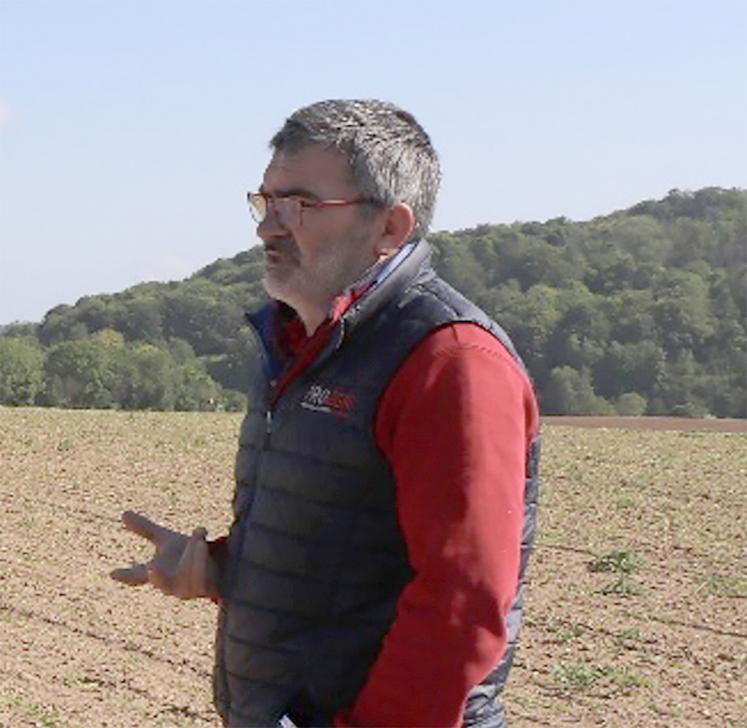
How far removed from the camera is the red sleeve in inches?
98.9

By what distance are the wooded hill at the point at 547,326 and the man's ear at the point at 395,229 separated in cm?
4056

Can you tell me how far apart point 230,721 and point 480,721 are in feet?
1.41

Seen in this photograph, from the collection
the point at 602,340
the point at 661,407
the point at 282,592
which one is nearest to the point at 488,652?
the point at 282,592

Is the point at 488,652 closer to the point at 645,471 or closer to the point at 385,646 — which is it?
the point at 385,646

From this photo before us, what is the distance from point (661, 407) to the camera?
2339 inches

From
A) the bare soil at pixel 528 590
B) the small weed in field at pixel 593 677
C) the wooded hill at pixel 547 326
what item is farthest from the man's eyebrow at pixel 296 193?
the wooded hill at pixel 547 326

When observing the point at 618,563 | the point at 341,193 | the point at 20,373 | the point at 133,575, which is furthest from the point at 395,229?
the point at 20,373

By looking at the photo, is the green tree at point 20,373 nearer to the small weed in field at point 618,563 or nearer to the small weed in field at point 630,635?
the small weed in field at point 618,563

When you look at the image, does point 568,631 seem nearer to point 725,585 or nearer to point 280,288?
point 725,585

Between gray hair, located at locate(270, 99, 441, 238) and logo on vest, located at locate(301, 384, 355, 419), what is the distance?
303mm

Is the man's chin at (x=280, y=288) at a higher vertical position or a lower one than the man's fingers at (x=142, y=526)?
higher

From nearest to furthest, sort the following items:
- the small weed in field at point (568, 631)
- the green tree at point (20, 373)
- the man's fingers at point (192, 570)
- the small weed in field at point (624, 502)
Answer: the man's fingers at point (192, 570)
the small weed in field at point (568, 631)
the small weed in field at point (624, 502)
the green tree at point (20, 373)

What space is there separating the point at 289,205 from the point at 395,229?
17 cm

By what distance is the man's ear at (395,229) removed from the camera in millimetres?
2846
